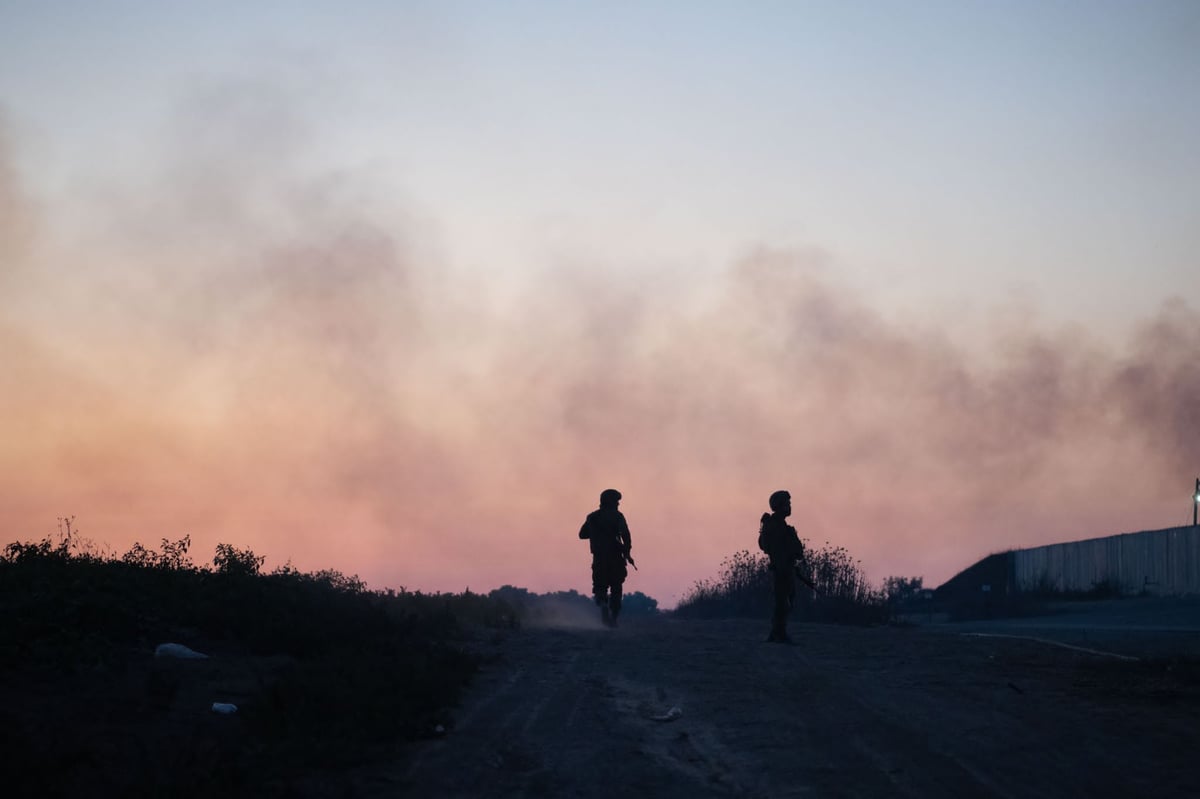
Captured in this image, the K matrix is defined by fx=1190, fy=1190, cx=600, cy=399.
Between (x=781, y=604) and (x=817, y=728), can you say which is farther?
(x=781, y=604)

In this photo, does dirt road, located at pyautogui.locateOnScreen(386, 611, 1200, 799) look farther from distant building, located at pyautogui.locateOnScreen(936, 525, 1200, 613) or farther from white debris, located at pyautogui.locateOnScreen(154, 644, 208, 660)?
distant building, located at pyautogui.locateOnScreen(936, 525, 1200, 613)

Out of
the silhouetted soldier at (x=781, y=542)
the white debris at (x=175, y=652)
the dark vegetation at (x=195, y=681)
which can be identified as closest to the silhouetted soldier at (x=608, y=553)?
the silhouetted soldier at (x=781, y=542)

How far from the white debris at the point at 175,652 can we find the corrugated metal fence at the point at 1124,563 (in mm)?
38939

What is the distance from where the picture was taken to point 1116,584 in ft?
160

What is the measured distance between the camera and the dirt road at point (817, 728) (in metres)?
8.43

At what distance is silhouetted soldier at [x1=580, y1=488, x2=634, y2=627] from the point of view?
24656 millimetres

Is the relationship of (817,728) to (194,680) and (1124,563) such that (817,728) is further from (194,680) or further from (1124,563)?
(1124,563)

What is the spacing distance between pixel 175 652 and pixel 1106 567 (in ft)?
153

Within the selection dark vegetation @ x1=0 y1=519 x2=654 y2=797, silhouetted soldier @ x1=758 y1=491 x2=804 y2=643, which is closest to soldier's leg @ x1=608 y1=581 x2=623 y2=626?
silhouetted soldier @ x1=758 y1=491 x2=804 y2=643

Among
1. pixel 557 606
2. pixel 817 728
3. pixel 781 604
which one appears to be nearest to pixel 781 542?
→ pixel 781 604

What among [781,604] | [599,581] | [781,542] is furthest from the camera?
[599,581]

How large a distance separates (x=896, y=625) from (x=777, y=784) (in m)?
21.8

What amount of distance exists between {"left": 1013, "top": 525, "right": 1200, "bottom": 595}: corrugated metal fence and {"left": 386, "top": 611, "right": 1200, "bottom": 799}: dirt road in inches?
1167

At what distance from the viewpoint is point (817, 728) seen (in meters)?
10.4
